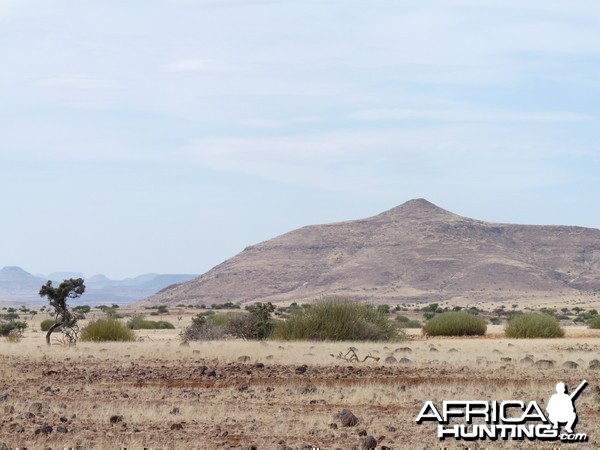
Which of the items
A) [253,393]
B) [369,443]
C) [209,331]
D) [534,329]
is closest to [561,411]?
[369,443]

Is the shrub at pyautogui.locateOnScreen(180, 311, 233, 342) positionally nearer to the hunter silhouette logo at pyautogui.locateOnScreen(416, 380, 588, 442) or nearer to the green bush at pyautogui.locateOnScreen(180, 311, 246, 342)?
the green bush at pyautogui.locateOnScreen(180, 311, 246, 342)

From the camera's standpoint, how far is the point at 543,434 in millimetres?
13875

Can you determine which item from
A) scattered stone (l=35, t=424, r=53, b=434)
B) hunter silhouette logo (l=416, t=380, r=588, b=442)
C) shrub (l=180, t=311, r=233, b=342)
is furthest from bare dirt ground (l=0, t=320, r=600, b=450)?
shrub (l=180, t=311, r=233, b=342)

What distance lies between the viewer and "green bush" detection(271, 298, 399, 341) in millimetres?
38938

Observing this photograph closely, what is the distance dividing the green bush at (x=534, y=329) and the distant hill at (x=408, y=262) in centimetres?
8935

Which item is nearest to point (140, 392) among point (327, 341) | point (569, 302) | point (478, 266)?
point (327, 341)

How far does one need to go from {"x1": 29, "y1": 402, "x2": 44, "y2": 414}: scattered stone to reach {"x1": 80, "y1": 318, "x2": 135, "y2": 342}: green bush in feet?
77.8

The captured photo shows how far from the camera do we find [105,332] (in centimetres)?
4091

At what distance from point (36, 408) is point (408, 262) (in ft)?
471

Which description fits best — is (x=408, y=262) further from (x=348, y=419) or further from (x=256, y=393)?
(x=348, y=419)

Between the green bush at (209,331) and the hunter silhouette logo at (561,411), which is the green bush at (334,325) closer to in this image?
the green bush at (209,331)

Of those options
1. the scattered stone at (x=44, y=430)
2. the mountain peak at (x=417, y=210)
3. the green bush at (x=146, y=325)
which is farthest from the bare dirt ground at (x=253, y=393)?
the mountain peak at (x=417, y=210)

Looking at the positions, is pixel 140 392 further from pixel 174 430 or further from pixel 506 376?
pixel 506 376

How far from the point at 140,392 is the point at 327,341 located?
18.3 metres
